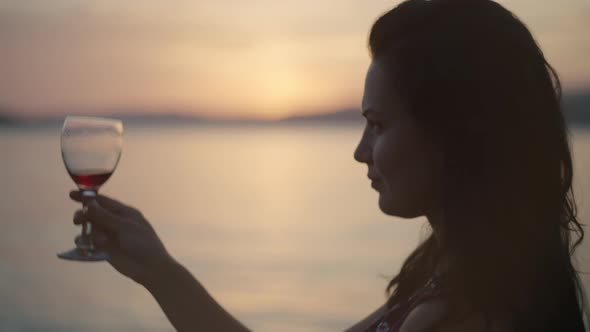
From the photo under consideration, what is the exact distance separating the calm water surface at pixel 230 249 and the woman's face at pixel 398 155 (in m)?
0.66

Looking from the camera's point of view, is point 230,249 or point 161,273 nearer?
point 161,273

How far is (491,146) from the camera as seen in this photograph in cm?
141

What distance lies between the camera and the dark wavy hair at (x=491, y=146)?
1.41m

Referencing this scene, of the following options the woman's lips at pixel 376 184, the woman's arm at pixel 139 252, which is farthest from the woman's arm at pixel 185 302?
the woman's lips at pixel 376 184

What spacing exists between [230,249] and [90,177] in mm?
A: 4712

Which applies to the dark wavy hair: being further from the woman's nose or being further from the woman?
the woman's nose

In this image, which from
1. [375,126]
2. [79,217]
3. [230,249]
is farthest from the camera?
[230,249]

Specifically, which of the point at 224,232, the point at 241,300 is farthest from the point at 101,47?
the point at 241,300

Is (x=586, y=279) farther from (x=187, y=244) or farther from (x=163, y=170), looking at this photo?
(x=163, y=170)

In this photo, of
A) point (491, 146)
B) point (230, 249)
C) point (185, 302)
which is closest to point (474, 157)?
point (491, 146)

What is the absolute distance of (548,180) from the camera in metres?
1.47

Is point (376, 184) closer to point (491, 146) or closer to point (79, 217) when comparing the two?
point (491, 146)

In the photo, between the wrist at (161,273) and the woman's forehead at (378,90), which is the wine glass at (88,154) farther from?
the woman's forehead at (378,90)

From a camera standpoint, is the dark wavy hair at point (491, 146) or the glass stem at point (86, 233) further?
the glass stem at point (86, 233)
